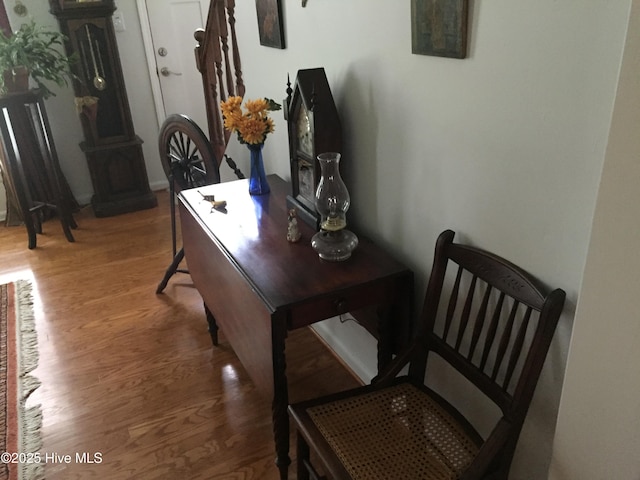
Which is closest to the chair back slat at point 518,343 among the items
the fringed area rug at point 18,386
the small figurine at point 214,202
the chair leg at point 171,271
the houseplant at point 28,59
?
the small figurine at point 214,202

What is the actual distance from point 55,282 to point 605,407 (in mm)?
2878

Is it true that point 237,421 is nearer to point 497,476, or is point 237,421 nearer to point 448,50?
point 497,476

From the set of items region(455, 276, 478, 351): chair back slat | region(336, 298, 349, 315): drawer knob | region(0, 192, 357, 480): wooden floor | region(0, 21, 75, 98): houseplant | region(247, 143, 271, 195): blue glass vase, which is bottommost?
region(0, 192, 357, 480): wooden floor

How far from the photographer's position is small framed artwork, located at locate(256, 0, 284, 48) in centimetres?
208

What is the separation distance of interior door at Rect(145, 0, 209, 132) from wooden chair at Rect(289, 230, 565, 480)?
10.8 feet

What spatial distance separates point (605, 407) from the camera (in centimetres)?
98

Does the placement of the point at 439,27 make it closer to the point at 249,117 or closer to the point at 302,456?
the point at 249,117

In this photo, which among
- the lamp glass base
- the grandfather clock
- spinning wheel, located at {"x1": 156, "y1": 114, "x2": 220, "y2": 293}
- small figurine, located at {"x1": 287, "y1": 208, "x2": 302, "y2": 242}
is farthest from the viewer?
the grandfather clock

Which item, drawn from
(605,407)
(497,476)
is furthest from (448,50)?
(497,476)

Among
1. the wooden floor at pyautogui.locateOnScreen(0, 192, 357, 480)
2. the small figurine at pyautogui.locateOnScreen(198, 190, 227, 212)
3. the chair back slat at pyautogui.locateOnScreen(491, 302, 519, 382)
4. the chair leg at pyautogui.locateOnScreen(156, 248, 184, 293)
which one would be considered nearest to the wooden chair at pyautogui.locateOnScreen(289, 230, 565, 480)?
the chair back slat at pyautogui.locateOnScreen(491, 302, 519, 382)

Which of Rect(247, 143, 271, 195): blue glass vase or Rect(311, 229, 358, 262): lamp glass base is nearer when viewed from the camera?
Rect(311, 229, 358, 262): lamp glass base

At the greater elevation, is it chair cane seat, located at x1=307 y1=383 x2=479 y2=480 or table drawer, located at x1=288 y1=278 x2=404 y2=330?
table drawer, located at x1=288 y1=278 x2=404 y2=330

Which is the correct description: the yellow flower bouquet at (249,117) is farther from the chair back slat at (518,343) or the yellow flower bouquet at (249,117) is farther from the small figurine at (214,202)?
the chair back slat at (518,343)

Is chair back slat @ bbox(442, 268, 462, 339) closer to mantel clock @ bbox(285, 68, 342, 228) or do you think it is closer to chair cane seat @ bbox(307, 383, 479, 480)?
chair cane seat @ bbox(307, 383, 479, 480)
